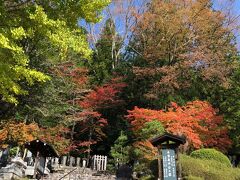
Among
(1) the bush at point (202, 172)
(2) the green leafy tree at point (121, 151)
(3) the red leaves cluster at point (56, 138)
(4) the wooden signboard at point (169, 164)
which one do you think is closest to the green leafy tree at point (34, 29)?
(4) the wooden signboard at point (169, 164)

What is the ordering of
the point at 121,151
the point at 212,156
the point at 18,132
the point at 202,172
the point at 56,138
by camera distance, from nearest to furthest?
1. the point at 202,172
2. the point at 212,156
3. the point at 18,132
4. the point at 56,138
5. the point at 121,151

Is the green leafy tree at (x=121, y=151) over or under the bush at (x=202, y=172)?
over

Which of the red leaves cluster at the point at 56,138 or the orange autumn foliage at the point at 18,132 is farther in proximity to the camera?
the red leaves cluster at the point at 56,138

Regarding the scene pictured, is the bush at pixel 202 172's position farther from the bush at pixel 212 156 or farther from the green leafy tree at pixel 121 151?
the green leafy tree at pixel 121 151

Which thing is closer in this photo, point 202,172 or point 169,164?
point 169,164

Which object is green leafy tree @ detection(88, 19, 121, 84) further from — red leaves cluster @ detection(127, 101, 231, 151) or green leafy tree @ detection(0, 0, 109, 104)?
green leafy tree @ detection(0, 0, 109, 104)

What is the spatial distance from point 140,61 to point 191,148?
1197 cm

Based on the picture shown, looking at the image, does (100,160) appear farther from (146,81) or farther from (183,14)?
(183,14)

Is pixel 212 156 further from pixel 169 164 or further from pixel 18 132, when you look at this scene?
pixel 18 132

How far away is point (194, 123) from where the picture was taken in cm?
1883

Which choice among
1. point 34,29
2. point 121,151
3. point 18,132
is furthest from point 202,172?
point 18,132

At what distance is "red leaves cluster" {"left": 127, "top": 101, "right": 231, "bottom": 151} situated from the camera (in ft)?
60.3

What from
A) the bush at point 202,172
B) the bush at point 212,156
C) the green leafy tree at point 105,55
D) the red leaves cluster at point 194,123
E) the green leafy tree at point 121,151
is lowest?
the bush at point 202,172

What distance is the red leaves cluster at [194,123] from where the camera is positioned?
18.4m
